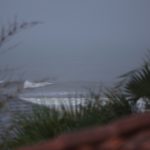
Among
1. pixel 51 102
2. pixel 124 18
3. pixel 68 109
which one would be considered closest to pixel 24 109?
pixel 51 102

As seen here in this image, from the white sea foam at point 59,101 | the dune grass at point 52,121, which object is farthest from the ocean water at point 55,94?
the dune grass at point 52,121

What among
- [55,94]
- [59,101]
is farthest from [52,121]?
[55,94]

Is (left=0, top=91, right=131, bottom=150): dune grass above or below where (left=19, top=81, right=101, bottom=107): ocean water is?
below

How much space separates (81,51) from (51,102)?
8.63 ft

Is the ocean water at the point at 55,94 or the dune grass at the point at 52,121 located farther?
the ocean water at the point at 55,94

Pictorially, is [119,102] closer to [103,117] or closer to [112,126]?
[103,117]

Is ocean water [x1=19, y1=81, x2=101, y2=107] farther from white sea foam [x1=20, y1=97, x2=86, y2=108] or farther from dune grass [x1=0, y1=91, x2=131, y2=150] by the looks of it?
dune grass [x1=0, y1=91, x2=131, y2=150]

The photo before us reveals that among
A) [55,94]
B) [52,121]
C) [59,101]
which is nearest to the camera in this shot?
[52,121]

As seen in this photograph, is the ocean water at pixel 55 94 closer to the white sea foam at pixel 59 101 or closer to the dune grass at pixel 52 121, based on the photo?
the white sea foam at pixel 59 101

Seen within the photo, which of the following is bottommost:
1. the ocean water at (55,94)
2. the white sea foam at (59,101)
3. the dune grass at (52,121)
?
the dune grass at (52,121)

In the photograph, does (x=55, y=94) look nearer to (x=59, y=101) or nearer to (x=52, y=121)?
(x=59, y=101)

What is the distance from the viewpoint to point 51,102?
4.73 m

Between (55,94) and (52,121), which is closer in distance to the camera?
(52,121)

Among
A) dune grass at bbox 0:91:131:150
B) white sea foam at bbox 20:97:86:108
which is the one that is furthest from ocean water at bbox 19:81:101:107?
→ dune grass at bbox 0:91:131:150
